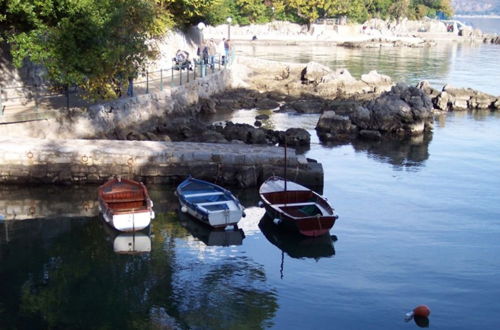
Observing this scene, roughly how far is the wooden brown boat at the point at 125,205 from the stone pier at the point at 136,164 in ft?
10.2

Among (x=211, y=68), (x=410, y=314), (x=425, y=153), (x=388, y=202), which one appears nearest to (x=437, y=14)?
(x=211, y=68)

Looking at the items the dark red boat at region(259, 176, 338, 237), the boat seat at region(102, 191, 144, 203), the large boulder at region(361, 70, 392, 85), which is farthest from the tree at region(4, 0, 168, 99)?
the large boulder at region(361, 70, 392, 85)

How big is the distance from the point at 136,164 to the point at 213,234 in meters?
6.02

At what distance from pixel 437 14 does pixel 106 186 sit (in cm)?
15041

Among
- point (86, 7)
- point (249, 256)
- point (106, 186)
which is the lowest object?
point (249, 256)

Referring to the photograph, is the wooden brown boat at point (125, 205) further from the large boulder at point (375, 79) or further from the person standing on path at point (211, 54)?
the large boulder at point (375, 79)

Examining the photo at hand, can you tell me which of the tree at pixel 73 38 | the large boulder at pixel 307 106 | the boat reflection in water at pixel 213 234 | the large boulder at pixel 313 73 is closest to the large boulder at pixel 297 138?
the tree at pixel 73 38

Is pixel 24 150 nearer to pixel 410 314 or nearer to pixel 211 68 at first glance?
pixel 410 314

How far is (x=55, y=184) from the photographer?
85.7 ft

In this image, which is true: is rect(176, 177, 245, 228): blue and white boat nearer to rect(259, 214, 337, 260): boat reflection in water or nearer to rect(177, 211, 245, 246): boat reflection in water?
rect(177, 211, 245, 246): boat reflection in water

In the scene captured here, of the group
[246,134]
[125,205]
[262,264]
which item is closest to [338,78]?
[246,134]

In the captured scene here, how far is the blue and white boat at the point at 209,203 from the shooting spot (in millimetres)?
21984

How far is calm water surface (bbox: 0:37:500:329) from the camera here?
16.3 meters

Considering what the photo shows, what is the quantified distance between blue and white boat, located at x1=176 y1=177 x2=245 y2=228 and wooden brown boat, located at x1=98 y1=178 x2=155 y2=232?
5.36 feet
